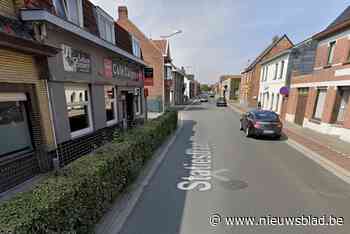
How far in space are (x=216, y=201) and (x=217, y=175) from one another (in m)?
1.31

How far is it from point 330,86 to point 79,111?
13358 millimetres

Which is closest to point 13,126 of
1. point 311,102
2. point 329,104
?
point 329,104

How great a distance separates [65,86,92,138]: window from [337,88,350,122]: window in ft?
43.1

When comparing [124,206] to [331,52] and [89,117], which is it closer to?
[89,117]

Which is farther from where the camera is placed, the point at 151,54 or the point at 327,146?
the point at 151,54

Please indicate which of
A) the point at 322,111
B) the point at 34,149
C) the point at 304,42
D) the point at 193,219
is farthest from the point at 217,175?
the point at 304,42

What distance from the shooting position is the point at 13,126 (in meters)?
4.33

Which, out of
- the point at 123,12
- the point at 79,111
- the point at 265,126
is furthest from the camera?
the point at 123,12

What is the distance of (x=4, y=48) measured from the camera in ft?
12.3

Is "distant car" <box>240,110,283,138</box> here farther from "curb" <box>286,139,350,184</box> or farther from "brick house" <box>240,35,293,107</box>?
"brick house" <box>240,35,293,107</box>

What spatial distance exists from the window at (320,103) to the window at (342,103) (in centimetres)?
116

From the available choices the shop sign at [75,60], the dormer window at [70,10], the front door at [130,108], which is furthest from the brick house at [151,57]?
Answer: the dormer window at [70,10]

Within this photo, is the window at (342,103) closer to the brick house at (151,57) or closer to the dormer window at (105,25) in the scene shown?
the dormer window at (105,25)

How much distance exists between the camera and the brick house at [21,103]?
152 inches
